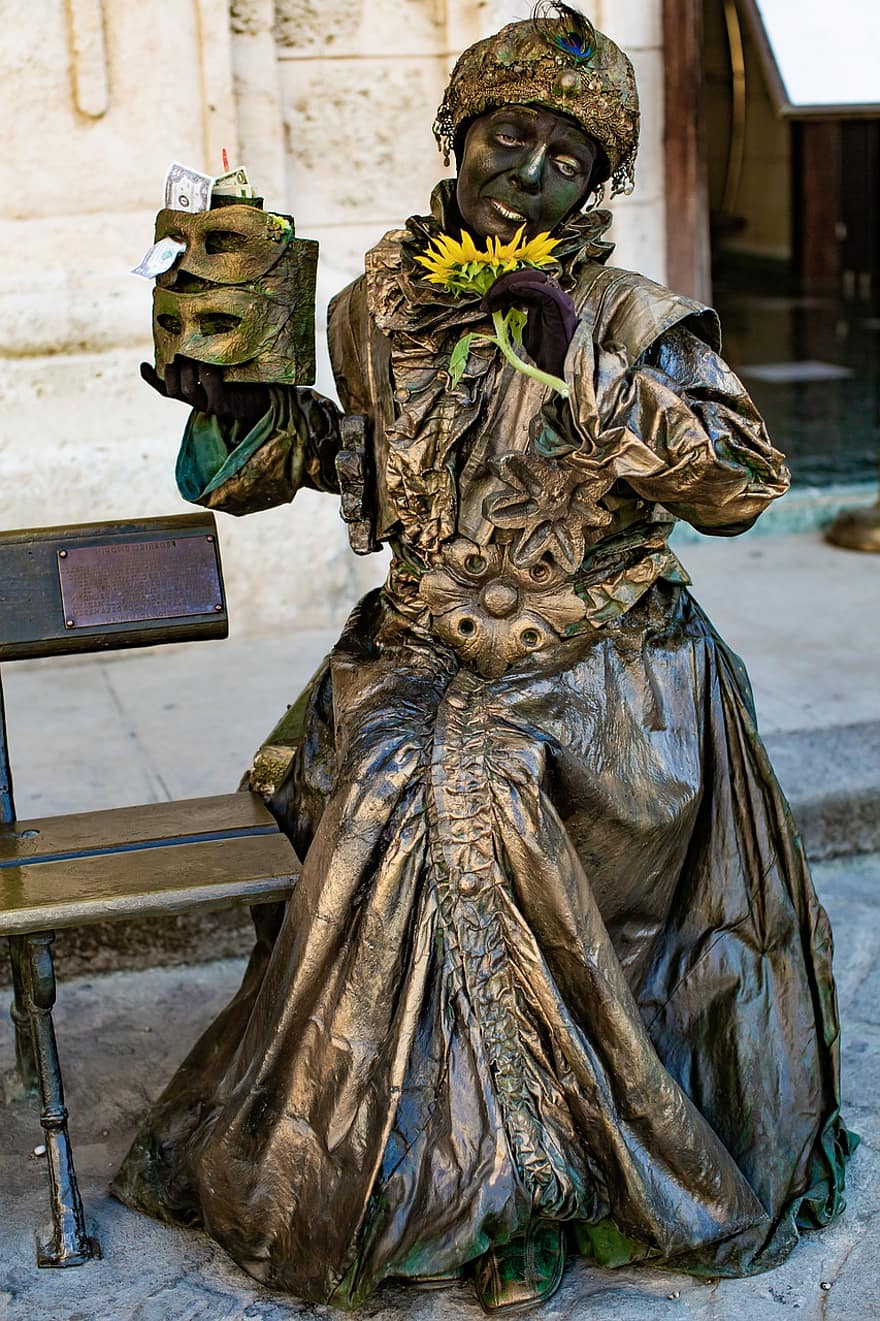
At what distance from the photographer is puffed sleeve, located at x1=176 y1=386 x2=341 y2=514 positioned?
2.82 m

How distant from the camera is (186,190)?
262 cm

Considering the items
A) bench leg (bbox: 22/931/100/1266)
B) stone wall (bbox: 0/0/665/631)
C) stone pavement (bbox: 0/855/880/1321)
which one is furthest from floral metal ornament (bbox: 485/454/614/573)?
stone wall (bbox: 0/0/665/631)

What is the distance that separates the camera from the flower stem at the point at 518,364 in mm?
2312

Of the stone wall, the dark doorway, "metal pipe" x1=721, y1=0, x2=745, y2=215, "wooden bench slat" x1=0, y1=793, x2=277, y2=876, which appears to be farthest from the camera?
"metal pipe" x1=721, y1=0, x2=745, y2=215

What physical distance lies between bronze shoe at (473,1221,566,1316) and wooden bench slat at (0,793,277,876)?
0.74 m

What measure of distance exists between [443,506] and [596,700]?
0.37 metres

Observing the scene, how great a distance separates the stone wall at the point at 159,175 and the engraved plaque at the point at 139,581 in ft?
6.68

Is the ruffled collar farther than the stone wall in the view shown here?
No

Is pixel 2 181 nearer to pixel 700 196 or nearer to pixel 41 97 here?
pixel 41 97

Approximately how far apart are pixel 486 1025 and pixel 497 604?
62cm

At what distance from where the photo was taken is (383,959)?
242 cm

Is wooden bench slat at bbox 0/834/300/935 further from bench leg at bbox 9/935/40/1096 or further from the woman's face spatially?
the woman's face

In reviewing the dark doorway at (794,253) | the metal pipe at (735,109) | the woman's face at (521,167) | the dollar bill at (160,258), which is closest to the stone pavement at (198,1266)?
the dollar bill at (160,258)

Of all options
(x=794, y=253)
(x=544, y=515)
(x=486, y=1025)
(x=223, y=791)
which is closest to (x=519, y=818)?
(x=486, y=1025)
